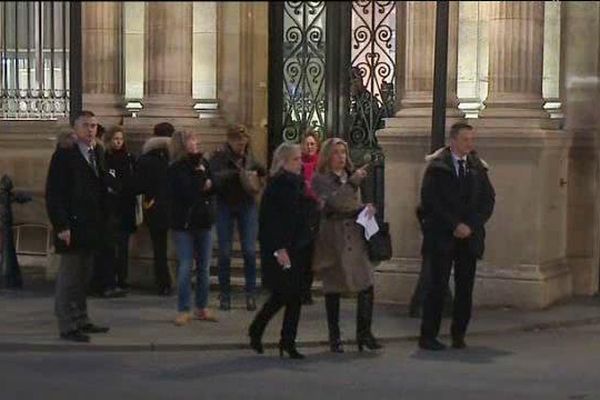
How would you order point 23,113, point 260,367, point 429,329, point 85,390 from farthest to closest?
1. point 23,113
2. point 429,329
3. point 260,367
4. point 85,390

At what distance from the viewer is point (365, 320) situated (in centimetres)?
1095

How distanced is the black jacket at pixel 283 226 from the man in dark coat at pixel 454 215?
115 centimetres

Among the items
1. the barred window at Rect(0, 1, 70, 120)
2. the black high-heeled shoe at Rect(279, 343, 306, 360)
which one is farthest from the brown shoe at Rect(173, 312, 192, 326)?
the barred window at Rect(0, 1, 70, 120)

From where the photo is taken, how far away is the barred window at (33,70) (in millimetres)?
16297

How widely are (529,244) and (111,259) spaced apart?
14.2 feet

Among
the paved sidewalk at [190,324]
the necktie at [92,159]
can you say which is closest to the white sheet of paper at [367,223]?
the paved sidewalk at [190,324]

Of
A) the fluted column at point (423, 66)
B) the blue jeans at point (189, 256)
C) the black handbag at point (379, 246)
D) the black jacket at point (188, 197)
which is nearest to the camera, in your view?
the black handbag at point (379, 246)

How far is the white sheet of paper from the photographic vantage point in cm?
1068

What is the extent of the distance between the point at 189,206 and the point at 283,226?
1569mm

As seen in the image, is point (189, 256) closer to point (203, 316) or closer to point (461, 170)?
point (203, 316)

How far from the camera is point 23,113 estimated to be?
16625mm

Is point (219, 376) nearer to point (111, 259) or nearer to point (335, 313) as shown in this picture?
point (335, 313)

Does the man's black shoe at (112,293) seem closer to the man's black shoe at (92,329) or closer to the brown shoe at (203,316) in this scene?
the brown shoe at (203,316)

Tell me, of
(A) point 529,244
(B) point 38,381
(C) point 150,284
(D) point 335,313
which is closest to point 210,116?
(C) point 150,284
